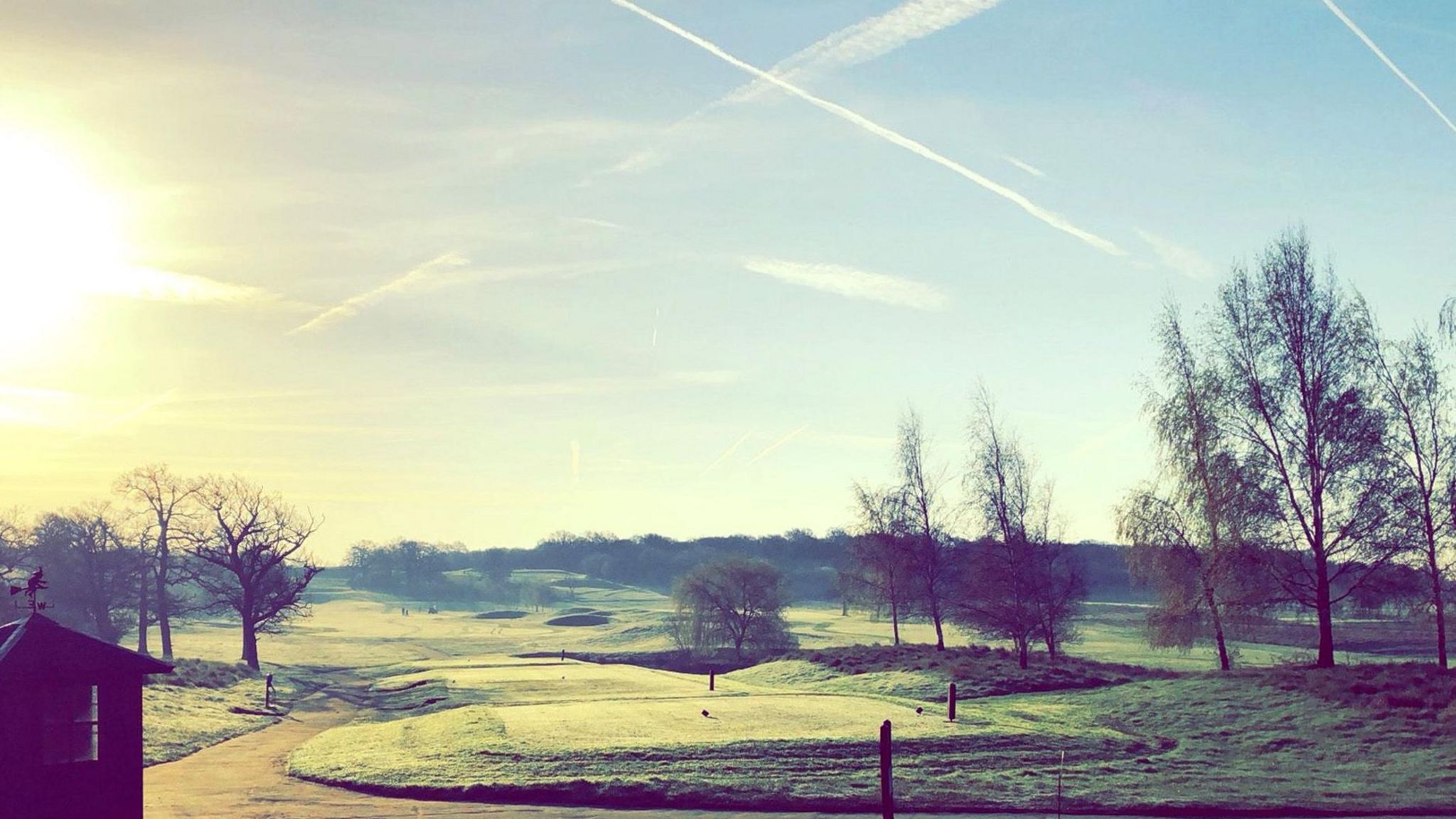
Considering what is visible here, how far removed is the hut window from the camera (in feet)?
Answer: 79.8

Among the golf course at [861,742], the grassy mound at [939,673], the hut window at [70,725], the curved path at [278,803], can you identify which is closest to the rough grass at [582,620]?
the grassy mound at [939,673]

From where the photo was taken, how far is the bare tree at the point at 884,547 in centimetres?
8144

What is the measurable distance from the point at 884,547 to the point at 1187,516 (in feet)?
93.0

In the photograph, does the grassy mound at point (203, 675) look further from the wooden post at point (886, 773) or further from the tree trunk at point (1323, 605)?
the tree trunk at point (1323, 605)

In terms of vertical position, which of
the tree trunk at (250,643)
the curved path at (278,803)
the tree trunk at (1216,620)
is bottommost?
the tree trunk at (250,643)

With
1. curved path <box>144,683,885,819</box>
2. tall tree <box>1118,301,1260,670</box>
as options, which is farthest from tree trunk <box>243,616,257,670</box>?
tall tree <box>1118,301,1260,670</box>

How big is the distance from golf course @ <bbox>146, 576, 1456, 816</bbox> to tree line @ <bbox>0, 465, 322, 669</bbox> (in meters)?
21.7

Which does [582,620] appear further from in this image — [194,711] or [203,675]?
[194,711]

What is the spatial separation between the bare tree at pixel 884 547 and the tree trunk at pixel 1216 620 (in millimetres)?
24162

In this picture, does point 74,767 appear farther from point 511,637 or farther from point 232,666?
point 511,637

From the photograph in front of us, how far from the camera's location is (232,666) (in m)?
82.8

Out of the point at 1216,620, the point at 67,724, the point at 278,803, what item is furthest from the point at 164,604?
the point at 67,724

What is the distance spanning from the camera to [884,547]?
82250mm

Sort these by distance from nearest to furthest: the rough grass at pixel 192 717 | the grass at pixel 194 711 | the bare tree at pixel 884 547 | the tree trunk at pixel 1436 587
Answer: the rough grass at pixel 192 717
the grass at pixel 194 711
the tree trunk at pixel 1436 587
the bare tree at pixel 884 547
